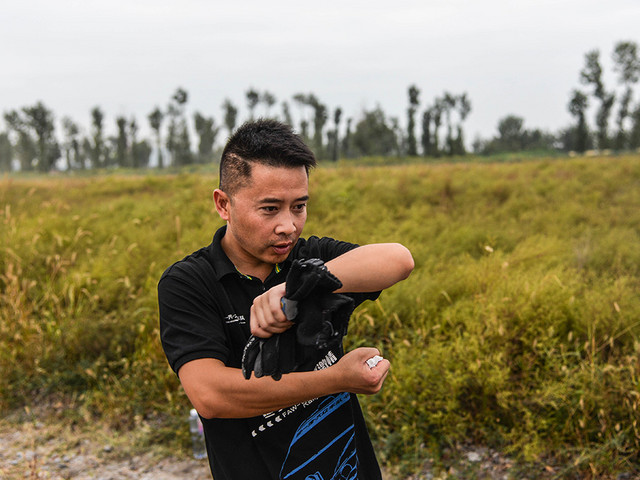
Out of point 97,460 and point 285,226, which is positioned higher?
point 285,226

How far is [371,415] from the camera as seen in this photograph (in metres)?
3.86

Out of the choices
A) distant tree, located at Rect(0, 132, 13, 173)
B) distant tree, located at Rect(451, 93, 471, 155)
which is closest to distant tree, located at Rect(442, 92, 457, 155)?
distant tree, located at Rect(451, 93, 471, 155)

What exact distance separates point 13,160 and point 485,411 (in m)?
74.5

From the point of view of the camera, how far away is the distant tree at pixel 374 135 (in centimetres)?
4316

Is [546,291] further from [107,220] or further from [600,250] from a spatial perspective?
[107,220]

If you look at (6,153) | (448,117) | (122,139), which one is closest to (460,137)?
(448,117)

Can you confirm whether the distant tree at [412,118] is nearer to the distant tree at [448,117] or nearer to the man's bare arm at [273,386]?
the distant tree at [448,117]

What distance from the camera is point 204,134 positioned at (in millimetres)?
45406

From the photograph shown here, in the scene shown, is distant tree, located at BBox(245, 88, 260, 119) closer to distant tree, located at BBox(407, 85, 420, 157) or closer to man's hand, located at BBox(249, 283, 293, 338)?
distant tree, located at BBox(407, 85, 420, 157)

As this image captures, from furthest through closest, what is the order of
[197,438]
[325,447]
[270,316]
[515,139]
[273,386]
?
[515,139], [197,438], [325,447], [273,386], [270,316]

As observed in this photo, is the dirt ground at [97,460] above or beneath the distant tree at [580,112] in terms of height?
beneath

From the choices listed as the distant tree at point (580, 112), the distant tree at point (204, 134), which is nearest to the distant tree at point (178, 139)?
the distant tree at point (204, 134)

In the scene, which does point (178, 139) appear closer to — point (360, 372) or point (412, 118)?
point (412, 118)

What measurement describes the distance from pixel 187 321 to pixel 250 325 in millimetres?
223
